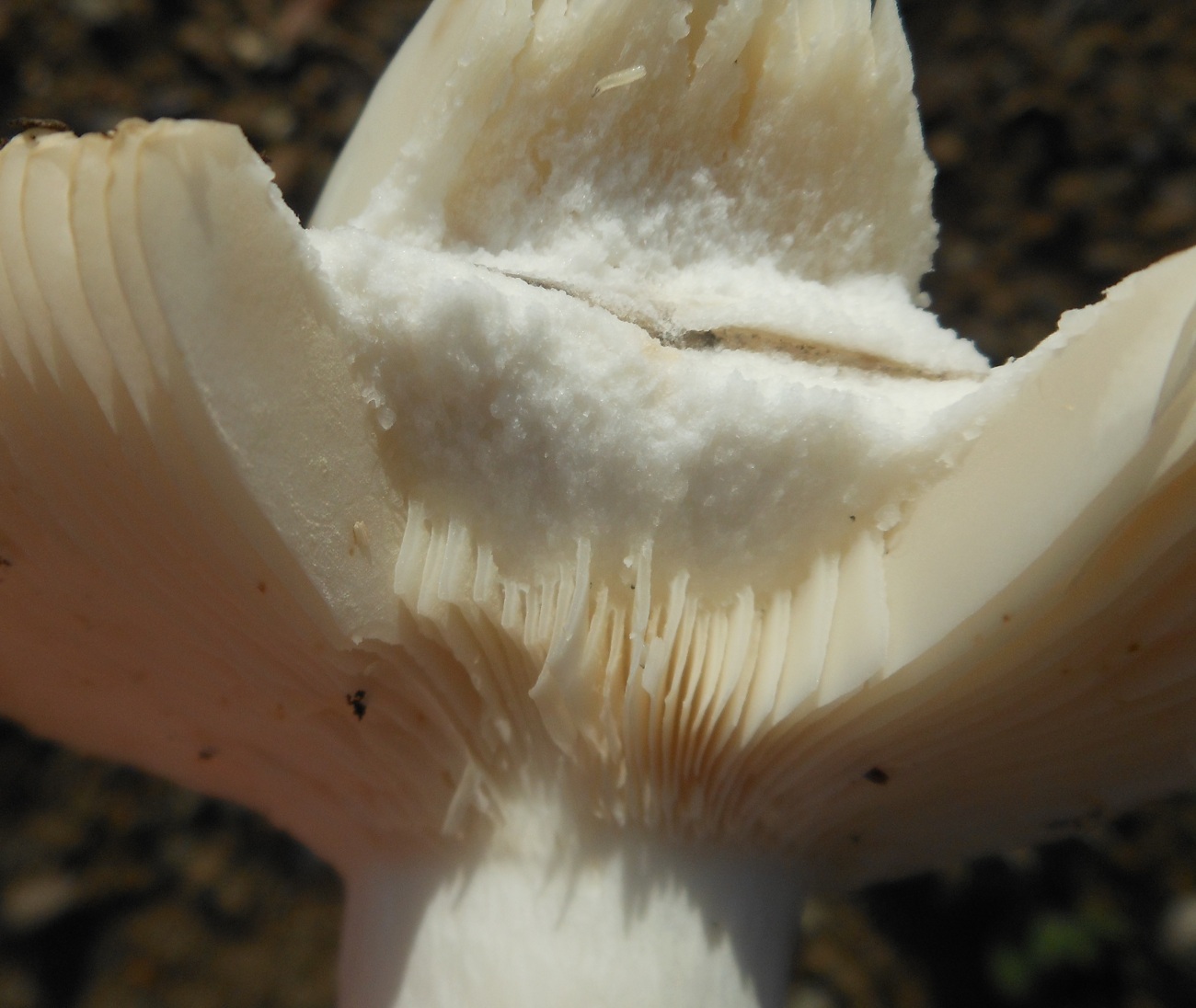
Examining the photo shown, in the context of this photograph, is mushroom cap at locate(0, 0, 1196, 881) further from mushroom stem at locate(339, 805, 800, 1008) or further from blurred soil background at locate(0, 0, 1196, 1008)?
blurred soil background at locate(0, 0, 1196, 1008)

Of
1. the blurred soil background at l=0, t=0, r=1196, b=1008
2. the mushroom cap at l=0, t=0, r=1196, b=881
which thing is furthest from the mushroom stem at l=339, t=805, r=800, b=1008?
the blurred soil background at l=0, t=0, r=1196, b=1008

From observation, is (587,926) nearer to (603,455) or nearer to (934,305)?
(603,455)

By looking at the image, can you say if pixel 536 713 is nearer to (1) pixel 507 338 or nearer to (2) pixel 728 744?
(2) pixel 728 744

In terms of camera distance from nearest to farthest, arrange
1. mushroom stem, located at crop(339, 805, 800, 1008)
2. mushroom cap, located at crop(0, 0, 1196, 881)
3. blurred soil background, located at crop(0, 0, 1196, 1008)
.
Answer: mushroom cap, located at crop(0, 0, 1196, 881)
mushroom stem, located at crop(339, 805, 800, 1008)
blurred soil background, located at crop(0, 0, 1196, 1008)

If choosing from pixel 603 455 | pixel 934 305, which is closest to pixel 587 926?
pixel 603 455

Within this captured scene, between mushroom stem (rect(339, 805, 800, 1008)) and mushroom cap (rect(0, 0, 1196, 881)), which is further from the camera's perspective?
mushroom stem (rect(339, 805, 800, 1008))

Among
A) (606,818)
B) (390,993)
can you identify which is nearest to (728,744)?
(606,818)
